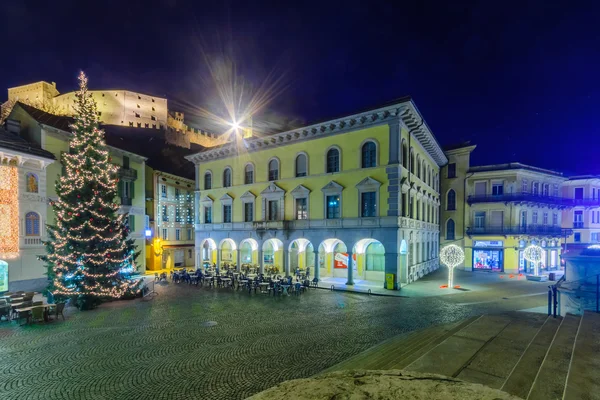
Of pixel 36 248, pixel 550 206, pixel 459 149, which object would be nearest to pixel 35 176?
pixel 36 248

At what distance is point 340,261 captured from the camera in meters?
25.1

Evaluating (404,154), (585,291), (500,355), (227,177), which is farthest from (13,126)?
(585,291)

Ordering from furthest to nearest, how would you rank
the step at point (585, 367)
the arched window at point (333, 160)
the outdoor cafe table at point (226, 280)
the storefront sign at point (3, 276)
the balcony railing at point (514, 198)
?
the balcony railing at point (514, 198) < the arched window at point (333, 160) < the outdoor cafe table at point (226, 280) < the storefront sign at point (3, 276) < the step at point (585, 367)

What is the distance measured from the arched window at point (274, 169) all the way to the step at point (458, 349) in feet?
66.3

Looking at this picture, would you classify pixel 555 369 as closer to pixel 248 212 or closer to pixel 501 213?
pixel 248 212

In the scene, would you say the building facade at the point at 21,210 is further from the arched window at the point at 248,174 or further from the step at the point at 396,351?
the step at the point at 396,351

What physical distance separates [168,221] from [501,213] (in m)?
37.3

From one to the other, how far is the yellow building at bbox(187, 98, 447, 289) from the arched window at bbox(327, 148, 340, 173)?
0.08 meters

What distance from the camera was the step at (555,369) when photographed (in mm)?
4688

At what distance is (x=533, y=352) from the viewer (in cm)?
662

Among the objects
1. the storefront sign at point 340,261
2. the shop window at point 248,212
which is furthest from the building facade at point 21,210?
the storefront sign at point 340,261

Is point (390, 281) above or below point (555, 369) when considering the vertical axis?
below

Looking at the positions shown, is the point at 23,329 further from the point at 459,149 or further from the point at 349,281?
the point at 459,149

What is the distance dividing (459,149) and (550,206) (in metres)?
11.6
